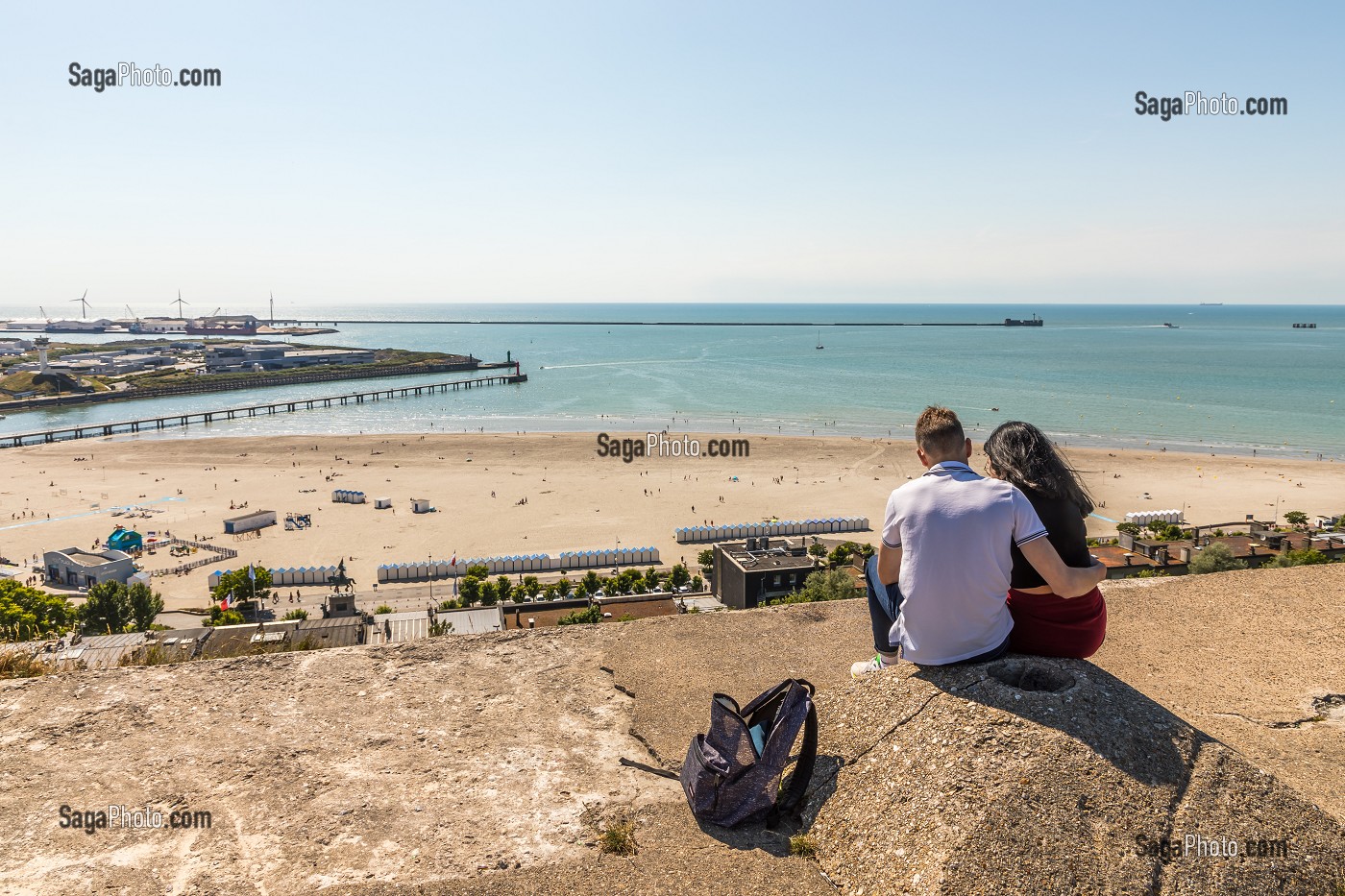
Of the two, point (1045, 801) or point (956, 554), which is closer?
point (1045, 801)

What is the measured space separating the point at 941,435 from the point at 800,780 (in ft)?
5.30

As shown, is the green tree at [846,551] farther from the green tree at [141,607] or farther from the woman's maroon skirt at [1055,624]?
the woman's maroon skirt at [1055,624]

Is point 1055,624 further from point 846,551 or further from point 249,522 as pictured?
point 249,522

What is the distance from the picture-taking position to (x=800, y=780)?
11.6 ft

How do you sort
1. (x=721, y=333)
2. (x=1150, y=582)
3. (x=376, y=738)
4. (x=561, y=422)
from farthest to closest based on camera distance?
1. (x=721, y=333)
2. (x=561, y=422)
3. (x=1150, y=582)
4. (x=376, y=738)

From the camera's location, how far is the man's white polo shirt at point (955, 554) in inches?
131

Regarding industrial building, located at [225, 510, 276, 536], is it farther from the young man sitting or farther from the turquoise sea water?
the young man sitting

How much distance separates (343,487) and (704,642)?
3889 cm

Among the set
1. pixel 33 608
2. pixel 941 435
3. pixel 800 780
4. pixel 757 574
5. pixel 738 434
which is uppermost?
Answer: pixel 941 435

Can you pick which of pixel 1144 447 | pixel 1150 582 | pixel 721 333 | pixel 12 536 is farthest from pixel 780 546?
pixel 721 333

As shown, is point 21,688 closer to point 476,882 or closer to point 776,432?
point 476,882

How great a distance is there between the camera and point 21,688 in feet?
15.6

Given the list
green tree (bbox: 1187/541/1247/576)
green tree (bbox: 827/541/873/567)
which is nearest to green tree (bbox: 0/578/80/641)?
green tree (bbox: 827/541/873/567)

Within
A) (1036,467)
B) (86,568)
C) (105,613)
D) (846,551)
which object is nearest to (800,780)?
(1036,467)
